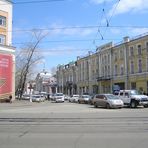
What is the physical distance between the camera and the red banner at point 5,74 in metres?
52.6

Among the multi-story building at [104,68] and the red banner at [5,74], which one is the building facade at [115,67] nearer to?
the multi-story building at [104,68]

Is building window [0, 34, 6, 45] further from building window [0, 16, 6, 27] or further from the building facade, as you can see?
the building facade

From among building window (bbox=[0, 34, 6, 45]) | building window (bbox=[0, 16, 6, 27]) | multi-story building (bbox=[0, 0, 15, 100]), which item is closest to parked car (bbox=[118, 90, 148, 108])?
multi-story building (bbox=[0, 0, 15, 100])

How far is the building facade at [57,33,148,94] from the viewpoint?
65.2m

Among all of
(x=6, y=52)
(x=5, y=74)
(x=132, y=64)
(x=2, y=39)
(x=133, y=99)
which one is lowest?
(x=133, y=99)

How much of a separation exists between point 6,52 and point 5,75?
11.2 feet

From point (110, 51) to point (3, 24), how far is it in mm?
29659

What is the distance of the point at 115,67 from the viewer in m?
76.3

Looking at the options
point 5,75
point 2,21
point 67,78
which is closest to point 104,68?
point 2,21

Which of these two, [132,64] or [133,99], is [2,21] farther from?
[132,64]

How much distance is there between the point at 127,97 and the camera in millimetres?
40281

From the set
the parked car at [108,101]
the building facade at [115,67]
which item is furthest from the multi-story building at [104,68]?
the parked car at [108,101]

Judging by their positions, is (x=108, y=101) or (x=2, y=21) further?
(x=2, y=21)

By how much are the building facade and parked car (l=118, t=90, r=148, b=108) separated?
22307 millimetres
